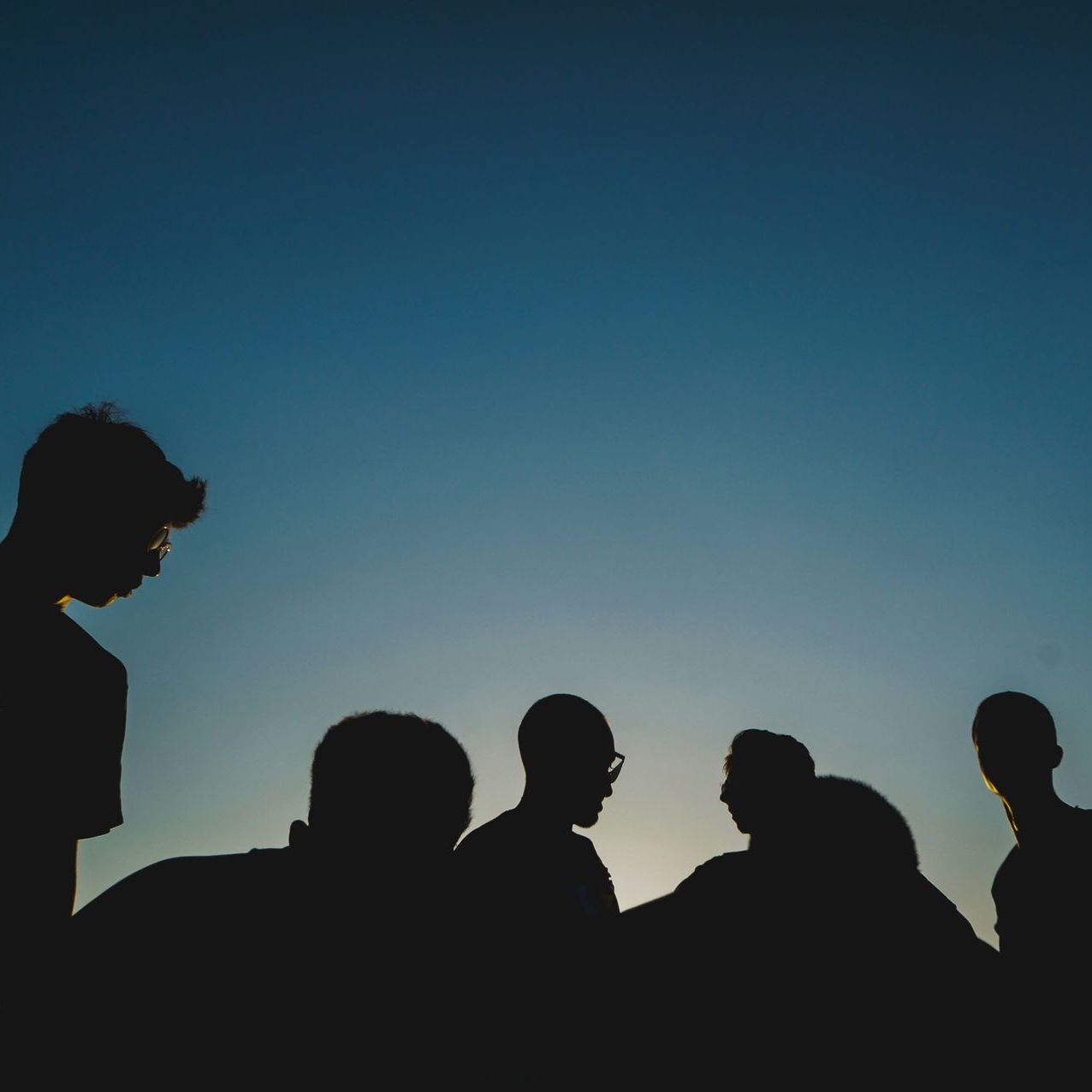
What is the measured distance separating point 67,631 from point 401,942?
4.64 feet

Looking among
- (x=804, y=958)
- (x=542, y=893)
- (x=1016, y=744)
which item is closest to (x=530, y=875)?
(x=542, y=893)

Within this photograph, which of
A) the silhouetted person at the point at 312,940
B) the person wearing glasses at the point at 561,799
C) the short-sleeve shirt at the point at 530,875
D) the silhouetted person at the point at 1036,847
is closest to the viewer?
the silhouetted person at the point at 312,940

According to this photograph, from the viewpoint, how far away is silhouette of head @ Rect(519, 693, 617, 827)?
331 centimetres

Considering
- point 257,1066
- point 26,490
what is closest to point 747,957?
point 257,1066

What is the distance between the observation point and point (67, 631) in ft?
7.10

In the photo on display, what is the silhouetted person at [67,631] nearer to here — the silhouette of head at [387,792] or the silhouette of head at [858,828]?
the silhouette of head at [387,792]

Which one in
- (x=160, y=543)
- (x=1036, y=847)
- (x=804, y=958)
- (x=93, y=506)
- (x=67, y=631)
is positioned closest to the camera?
(x=804, y=958)

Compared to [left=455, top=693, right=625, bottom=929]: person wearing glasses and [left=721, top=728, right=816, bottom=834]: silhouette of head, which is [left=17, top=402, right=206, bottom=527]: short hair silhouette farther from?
[left=721, top=728, right=816, bottom=834]: silhouette of head

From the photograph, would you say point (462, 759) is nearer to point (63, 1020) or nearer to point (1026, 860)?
point (63, 1020)

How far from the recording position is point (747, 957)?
187 cm

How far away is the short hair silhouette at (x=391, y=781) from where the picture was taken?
1633 millimetres

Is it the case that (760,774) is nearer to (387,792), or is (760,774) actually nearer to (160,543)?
(387,792)

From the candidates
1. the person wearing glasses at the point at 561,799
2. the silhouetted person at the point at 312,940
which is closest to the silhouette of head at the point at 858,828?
the person wearing glasses at the point at 561,799

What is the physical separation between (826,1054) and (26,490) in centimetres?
280
